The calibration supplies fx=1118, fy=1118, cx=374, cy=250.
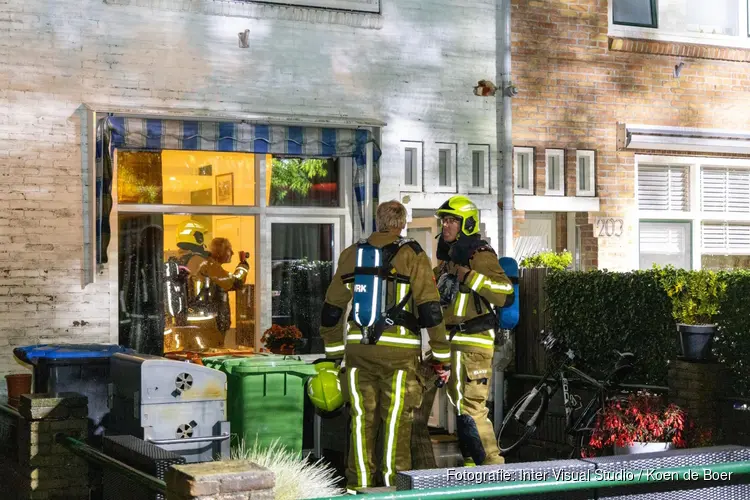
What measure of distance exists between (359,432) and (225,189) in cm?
474

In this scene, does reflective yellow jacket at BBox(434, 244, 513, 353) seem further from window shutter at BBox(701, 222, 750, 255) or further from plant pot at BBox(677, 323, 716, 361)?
window shutter at BBox(701, 222, 750, 255)

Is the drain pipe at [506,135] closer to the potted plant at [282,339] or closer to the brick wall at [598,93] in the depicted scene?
the brick wall at [598,93]

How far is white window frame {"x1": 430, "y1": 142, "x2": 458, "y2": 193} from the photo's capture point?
42.7ft

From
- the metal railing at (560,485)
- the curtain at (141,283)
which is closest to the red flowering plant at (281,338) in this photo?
the curtain at (141,283)

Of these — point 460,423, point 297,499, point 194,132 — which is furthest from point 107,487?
point 194,132

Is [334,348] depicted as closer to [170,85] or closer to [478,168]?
[170,85]

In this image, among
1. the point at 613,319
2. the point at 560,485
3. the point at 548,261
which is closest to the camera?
the point at 560,485

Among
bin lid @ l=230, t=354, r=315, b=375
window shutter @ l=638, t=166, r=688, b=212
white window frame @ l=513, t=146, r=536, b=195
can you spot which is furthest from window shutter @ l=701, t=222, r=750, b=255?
bin lid @ l=230, t=354, r=315, b=375

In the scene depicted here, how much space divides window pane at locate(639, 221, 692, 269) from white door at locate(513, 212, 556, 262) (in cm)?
126

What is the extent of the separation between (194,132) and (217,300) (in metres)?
1.84

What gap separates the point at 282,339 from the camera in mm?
11781

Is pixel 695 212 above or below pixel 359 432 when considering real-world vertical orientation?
above

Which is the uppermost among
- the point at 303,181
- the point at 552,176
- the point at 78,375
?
the point at 552,176

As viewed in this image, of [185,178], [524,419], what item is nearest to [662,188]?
[524,419]
